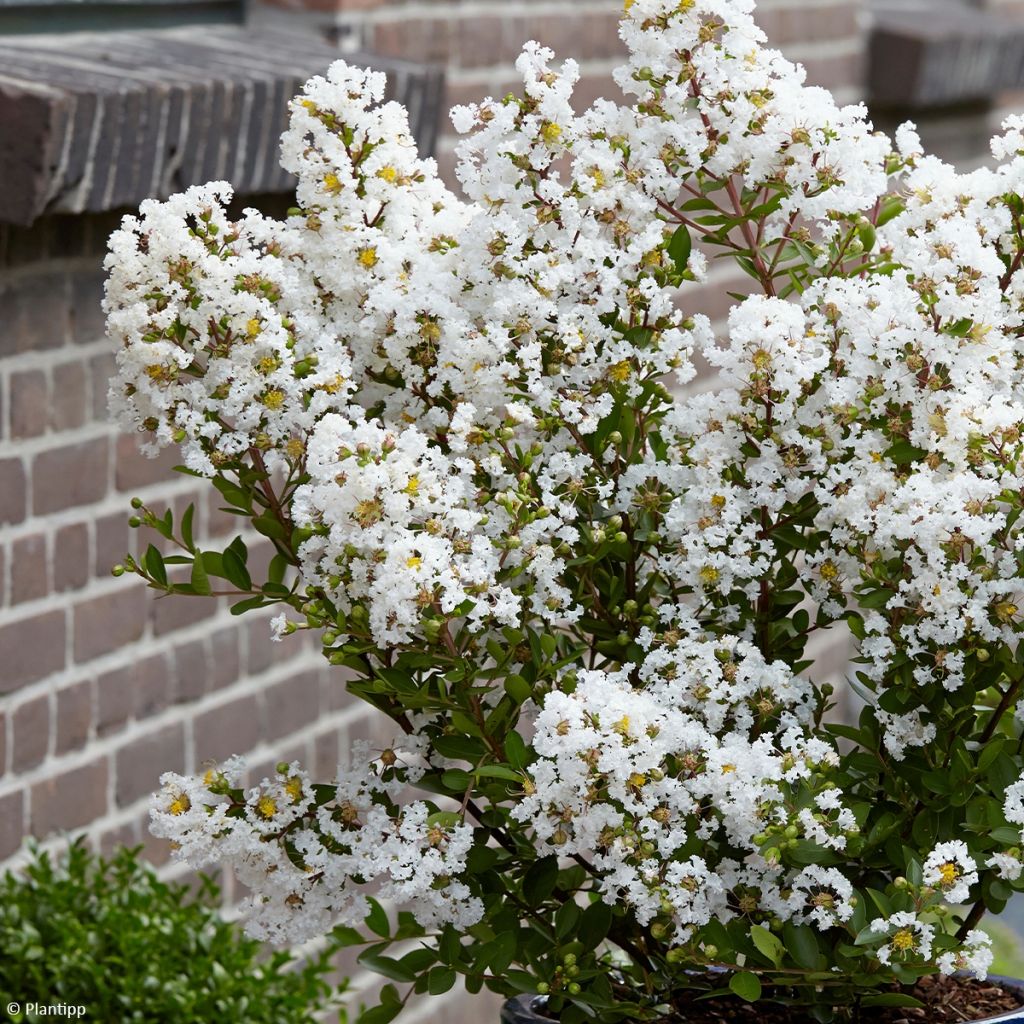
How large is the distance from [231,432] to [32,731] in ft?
3.64

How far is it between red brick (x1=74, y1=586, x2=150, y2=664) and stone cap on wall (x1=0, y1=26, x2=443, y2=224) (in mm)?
559

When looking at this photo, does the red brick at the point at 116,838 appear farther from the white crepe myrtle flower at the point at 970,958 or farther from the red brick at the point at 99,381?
the white crepe myrtle flower at the point at 970,958

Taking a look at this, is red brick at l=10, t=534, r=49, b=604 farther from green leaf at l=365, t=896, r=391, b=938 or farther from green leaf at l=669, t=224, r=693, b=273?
green leaf at l=669, t=224, r=693, b=273

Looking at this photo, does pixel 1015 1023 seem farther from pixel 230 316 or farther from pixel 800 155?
pixel 230 316

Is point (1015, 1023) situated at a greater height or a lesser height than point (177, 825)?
lesser

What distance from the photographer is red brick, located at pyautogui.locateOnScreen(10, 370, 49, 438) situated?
225cm

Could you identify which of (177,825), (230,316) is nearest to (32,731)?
(177,825)

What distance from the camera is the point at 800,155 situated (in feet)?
4.52

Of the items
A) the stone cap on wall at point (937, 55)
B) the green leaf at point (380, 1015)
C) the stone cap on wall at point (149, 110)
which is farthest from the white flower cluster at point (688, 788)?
the stone cap on wall at point (937, 55)

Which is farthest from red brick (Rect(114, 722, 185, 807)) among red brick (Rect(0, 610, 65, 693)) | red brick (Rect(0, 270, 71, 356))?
red brick (Rect(0, 270, 71, 356))

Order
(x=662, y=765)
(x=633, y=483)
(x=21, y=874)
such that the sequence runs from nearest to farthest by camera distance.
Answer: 1. (x=662, y=765)
2. (x=633, y=483)
3. (x=21, y=874)

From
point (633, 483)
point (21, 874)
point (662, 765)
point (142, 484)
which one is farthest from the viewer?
point (142, 484)

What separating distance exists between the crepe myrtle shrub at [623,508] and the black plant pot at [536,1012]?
0.03 metres

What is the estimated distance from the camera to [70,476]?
2.37 m
